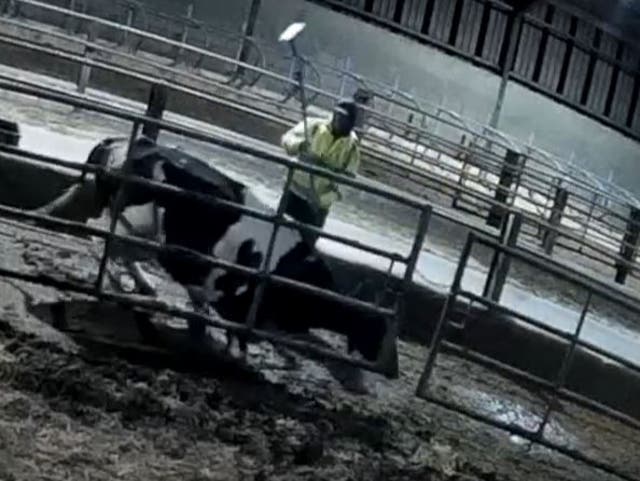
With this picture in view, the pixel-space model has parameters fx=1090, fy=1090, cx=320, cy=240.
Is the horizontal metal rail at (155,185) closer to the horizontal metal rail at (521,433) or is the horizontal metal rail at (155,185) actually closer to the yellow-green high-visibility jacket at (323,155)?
the horizontal metal rail at (521,433)

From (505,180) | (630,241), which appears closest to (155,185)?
(630,241)

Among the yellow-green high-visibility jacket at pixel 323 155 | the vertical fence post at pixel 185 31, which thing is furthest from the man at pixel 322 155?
the vertical fence post at pixel 185 31

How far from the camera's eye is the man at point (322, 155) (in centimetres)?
686

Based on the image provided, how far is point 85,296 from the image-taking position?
6.16 metres

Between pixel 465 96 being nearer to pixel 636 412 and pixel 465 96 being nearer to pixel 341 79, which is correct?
pixel 341 79

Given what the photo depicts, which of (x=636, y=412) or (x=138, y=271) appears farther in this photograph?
(x=636, y=412)

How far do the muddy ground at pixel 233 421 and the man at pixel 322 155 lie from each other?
0.97 meters

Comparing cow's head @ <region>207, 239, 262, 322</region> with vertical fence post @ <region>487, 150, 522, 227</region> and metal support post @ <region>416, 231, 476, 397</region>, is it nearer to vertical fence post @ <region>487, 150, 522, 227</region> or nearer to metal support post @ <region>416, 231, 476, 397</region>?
metal support post @ <region>416, 231, 476, 397</region>

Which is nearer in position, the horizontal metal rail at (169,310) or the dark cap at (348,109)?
the horizontal metal rail at (169,310)

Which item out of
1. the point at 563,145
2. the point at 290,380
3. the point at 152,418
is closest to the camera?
the point at 152,418

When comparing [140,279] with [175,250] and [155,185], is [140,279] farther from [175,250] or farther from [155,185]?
[155,185]

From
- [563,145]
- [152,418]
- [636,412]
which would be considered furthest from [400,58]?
[152,418]

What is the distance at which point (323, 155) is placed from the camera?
6.96 m

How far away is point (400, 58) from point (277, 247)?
14954 millimetres
